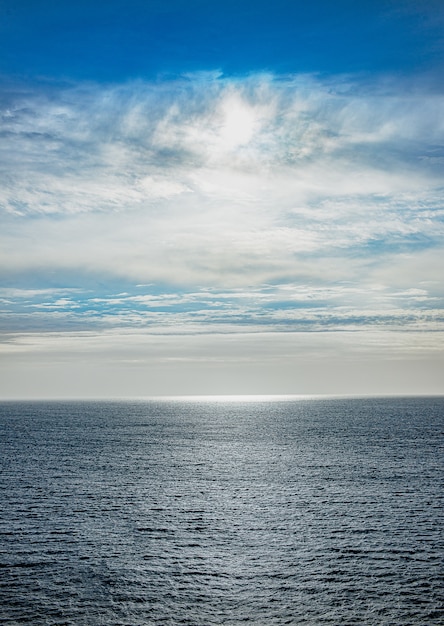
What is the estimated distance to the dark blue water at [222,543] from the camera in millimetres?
41625

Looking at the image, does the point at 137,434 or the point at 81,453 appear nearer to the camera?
the point at 81,453

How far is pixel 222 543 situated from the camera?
5847cm

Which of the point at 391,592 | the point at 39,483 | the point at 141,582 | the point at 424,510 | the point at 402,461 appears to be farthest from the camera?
the point at 402,461

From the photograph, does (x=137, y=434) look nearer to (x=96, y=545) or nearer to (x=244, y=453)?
(x=244, y=453)

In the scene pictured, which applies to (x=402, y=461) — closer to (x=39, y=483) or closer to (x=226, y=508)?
(x=226, y=508)

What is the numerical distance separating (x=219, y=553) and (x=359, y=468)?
60947 millimetres

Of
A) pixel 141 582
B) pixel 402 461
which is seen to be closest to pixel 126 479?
pixel 141 582

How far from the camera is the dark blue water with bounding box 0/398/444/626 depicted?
137 ft

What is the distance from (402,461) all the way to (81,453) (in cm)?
7521

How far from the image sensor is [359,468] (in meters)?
109

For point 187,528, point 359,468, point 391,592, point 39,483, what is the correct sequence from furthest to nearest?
point 359,468 < point 39,483 < point 187,528 < point 391,592

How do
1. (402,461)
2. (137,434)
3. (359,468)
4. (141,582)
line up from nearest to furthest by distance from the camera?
(141,582) → (359,468) → (402,461) → (137,434)

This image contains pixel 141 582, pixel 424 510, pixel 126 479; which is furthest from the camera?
pixel 126 479

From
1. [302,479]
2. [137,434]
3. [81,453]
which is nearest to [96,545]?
[302,479]
